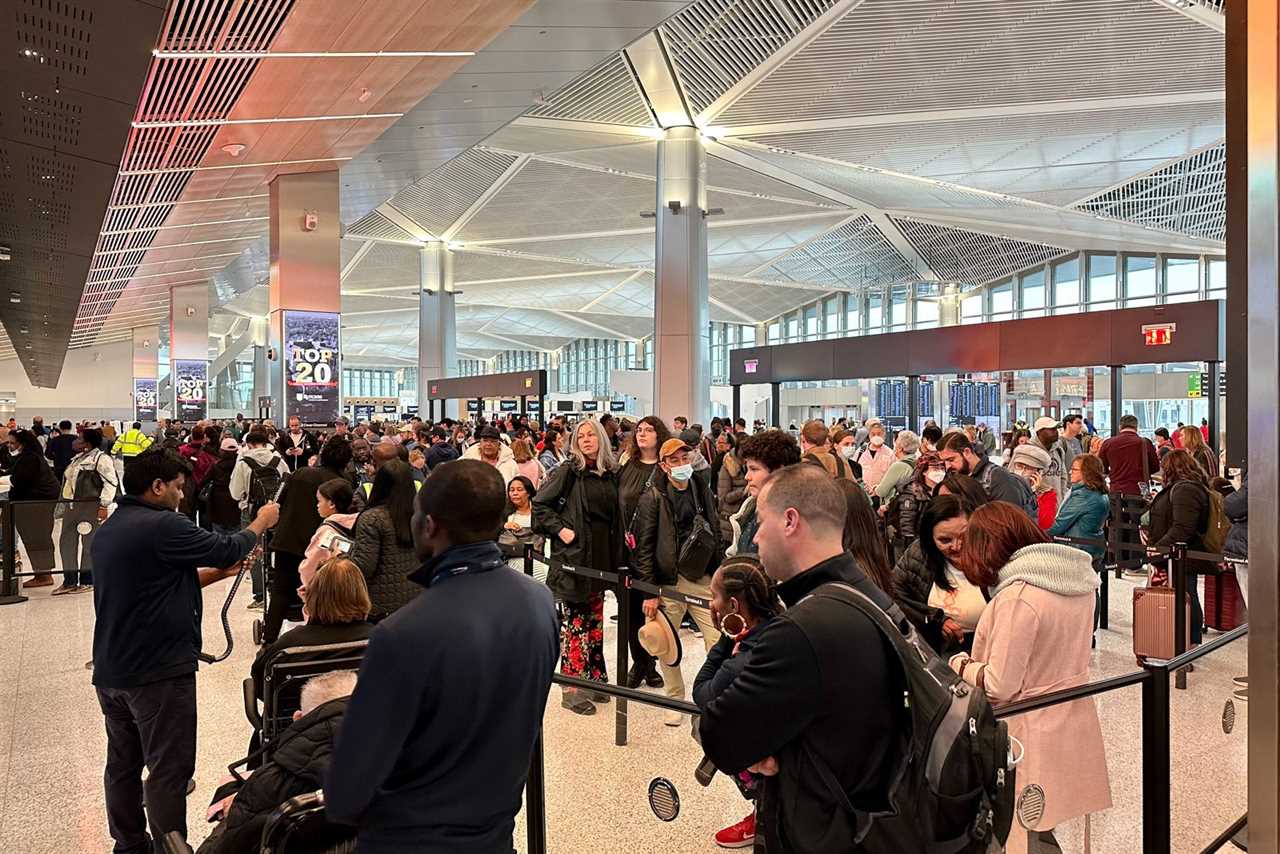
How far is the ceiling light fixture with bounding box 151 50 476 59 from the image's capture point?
9547 mm

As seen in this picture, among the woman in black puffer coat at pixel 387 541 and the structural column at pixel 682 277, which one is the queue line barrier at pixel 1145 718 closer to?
the woman in black puffer coat at pixel 387 541

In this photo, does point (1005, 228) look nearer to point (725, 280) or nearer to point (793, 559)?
point (725, 280)

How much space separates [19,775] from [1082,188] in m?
22.0

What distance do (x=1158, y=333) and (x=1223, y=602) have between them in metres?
5.40

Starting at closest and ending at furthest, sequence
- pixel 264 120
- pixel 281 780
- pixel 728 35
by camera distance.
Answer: pixel 281 780 < pixel 264 120 < pixel 728 35

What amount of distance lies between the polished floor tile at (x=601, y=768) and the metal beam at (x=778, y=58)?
1035 cm

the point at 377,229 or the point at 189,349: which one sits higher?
the point at 377,229

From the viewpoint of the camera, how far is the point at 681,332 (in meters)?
20.3

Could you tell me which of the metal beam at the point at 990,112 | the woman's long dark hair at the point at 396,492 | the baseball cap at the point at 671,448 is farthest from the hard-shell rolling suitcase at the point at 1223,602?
the metal beam at the point at 990,112

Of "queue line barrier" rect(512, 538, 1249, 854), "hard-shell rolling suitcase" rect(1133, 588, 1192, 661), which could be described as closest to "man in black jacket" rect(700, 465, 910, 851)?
"queue line barrier" rect(512, 538, 1249, 854)

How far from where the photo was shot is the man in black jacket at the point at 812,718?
6.23 feet

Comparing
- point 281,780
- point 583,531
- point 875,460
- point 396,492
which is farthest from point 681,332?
point 281,780

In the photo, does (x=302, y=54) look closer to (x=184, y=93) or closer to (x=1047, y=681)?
(x=184, y=93)

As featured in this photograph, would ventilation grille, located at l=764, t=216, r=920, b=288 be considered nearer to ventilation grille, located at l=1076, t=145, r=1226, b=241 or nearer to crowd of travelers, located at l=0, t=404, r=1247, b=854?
ventilation grille, located at l=1076, t=145, r=1226, b=241
